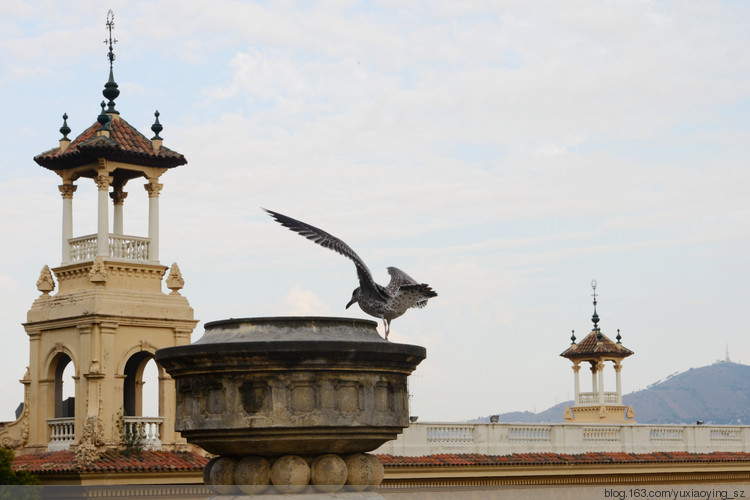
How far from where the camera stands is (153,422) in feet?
92.9

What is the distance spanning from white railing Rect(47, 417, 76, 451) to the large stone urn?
775 inches

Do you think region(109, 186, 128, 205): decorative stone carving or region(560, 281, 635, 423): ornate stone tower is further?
region(560, 281, 635, 423): ornate stone tower

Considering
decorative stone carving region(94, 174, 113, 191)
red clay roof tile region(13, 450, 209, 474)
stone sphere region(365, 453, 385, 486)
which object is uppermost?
decorative stone carving region(94, 174, 113, 191)

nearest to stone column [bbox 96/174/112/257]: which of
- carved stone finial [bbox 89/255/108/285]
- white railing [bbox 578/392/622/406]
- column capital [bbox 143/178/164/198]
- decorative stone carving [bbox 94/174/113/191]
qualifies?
decorative stone carving [bbox 94/174/113/191]

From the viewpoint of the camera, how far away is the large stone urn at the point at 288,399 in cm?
877

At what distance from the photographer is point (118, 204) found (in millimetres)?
30375

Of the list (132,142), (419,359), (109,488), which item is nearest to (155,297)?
(132,142)

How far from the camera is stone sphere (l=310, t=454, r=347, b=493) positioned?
29.6ft

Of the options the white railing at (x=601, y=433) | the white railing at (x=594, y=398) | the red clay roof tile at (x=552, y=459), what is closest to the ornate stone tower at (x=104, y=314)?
the red clay roof tile at (x=552, y=459)

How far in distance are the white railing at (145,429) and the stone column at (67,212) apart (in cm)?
455

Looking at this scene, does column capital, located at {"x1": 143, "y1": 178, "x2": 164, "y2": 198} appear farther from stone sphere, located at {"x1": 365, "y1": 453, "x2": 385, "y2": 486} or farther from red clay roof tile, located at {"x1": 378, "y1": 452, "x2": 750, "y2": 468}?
stone sphere, located at {"x1": 365, "y1": 453, "x2": 385, "y2": 486}

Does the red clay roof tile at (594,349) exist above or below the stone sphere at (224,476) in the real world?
above

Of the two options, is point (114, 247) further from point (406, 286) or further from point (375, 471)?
point (375, 471)

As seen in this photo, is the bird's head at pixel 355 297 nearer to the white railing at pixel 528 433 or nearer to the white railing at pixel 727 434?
the white railing at pixel 528 433
